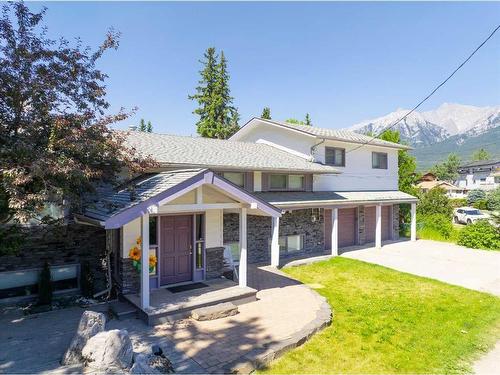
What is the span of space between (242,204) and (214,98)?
3189 cm

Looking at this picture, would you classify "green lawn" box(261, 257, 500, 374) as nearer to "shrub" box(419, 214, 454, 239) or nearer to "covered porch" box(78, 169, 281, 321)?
"covered porch" box(78, 169, 281, 321)

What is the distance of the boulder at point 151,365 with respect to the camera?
5.36 meters

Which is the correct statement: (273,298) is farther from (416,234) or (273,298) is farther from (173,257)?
(416,234)

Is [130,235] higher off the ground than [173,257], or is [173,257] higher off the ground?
[130,235]

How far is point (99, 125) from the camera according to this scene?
8.63 metres

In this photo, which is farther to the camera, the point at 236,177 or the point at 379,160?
the point at 379,160

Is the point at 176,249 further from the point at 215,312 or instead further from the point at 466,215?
the point at 466,215

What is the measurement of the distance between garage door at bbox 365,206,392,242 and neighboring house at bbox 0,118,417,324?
0.21 ft

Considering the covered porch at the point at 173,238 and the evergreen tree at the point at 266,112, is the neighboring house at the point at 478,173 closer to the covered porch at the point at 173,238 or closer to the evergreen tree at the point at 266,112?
the evergreen tree at the point at 266,112

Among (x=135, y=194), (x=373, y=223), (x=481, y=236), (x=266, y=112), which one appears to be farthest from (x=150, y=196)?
(x=266, y=112)

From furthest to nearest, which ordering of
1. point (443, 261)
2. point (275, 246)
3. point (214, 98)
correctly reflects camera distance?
point (214, 98) < point (443, 261) < point (275, 246)

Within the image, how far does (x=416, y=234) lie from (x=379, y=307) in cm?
1536

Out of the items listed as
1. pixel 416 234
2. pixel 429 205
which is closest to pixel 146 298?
pixel 416 234

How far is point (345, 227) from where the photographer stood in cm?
1875
